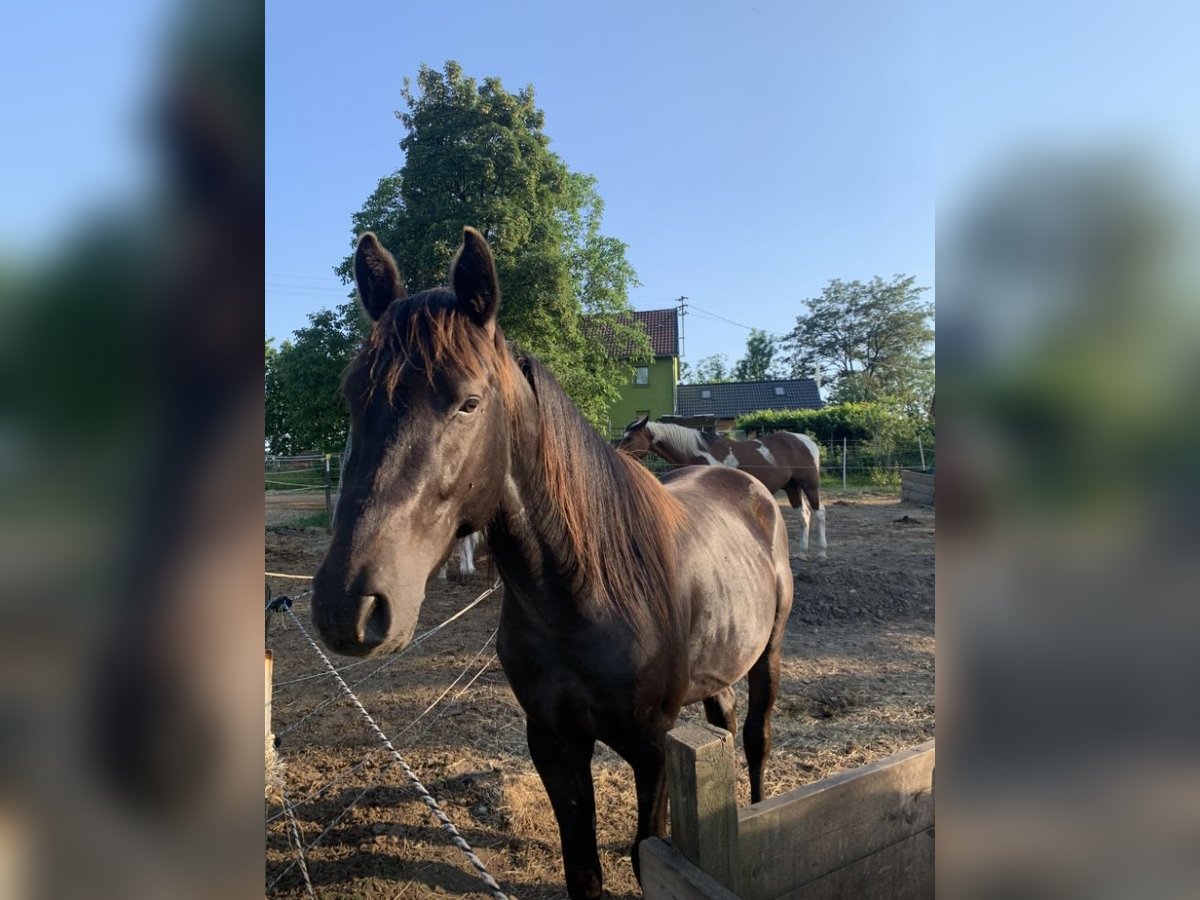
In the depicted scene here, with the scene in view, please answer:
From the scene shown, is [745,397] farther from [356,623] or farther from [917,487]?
[356,623]

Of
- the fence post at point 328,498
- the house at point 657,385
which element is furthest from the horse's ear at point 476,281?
the house at point 657,385

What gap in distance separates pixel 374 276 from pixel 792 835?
191 cm

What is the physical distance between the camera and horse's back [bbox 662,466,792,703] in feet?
7.48

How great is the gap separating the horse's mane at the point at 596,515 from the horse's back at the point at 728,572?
0.25 m

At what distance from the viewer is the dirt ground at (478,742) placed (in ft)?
9.07

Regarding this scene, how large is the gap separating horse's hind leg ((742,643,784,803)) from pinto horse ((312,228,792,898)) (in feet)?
1.72

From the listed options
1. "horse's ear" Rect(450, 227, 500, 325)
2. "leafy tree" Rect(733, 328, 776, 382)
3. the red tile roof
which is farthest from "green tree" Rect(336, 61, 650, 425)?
"leafy tree" Rect(733, 328, 776, 382)

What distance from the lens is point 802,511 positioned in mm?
9984

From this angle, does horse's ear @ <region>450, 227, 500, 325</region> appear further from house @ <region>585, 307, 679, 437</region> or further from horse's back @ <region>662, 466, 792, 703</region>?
house @ <region>585, 307, 679, 437</region>

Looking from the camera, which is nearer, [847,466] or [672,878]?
[672,878]
